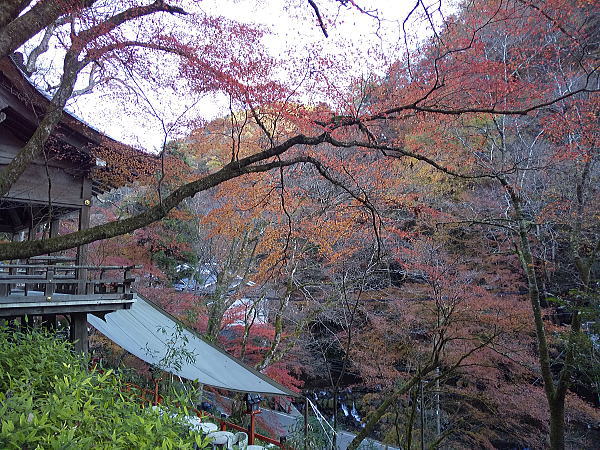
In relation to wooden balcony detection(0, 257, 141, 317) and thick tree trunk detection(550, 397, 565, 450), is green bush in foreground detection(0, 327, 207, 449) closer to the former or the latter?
wooden balcony detection(0, 257, 141, 317)

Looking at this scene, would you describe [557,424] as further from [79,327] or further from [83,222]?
[83,222]

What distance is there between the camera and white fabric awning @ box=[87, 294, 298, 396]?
4746 millimetres

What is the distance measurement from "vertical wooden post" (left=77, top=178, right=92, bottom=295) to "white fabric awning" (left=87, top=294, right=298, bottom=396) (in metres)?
0.61

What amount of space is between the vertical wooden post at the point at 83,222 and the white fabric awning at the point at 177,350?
61cm

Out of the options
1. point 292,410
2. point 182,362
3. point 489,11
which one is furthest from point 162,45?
point 292,410

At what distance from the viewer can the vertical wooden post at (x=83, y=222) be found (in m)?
5.66

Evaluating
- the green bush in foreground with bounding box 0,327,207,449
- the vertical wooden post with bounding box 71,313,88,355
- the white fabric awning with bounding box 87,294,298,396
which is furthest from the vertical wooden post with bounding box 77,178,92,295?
the green bush in foreground with bounding box 0,327,207,449

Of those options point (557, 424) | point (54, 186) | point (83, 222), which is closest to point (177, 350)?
point (83, 222)

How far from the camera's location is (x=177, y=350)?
4.68m

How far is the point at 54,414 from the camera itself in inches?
67.2

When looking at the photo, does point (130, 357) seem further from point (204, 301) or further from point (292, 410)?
point (292, 410)

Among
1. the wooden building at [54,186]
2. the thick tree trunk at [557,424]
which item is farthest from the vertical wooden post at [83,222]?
the thick tree trunk at [557,424]

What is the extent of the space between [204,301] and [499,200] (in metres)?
7.80

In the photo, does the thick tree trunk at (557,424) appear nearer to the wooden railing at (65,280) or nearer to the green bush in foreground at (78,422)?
the green bush in foreground at (78,422)
